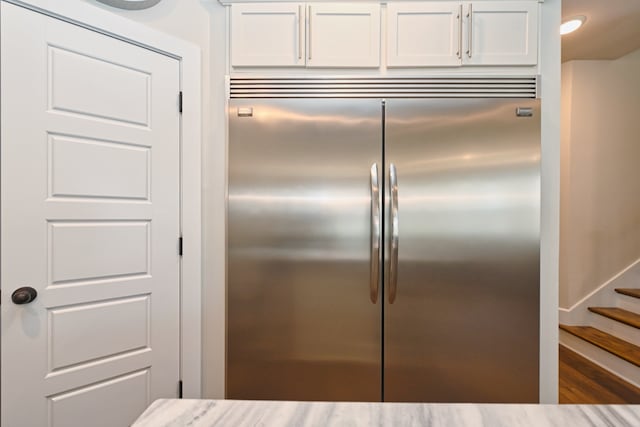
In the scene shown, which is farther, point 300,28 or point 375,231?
point 300,28

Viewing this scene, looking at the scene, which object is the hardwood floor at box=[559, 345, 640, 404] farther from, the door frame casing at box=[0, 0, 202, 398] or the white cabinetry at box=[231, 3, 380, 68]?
the white cabinetry at box=[231, 3, 380, 68]

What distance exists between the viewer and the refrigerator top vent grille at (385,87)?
1.61m

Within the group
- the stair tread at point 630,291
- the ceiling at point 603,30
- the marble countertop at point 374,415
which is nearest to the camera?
the marble countertop at point 374,415

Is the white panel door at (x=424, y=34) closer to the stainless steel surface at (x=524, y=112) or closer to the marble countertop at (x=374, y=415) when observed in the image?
the stainless steel surface at (x=524, y=112)

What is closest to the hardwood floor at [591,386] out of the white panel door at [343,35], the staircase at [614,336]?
the staircase at [614,336]

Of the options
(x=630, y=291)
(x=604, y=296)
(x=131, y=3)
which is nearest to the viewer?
(x=131, y=3)

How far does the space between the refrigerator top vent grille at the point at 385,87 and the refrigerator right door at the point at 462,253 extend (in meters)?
0.13

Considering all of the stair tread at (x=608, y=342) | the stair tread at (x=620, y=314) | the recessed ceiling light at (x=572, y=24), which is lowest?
the stair tread at (x=608, y=342)

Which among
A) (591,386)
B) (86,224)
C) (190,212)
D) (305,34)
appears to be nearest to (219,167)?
(190,212)

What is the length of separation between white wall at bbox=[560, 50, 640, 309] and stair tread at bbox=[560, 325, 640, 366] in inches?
9.6

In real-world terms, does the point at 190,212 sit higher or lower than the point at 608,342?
higher

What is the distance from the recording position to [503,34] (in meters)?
1.62

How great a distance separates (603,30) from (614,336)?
7.71ft

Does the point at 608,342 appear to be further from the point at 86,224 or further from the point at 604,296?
the point at 86,224
